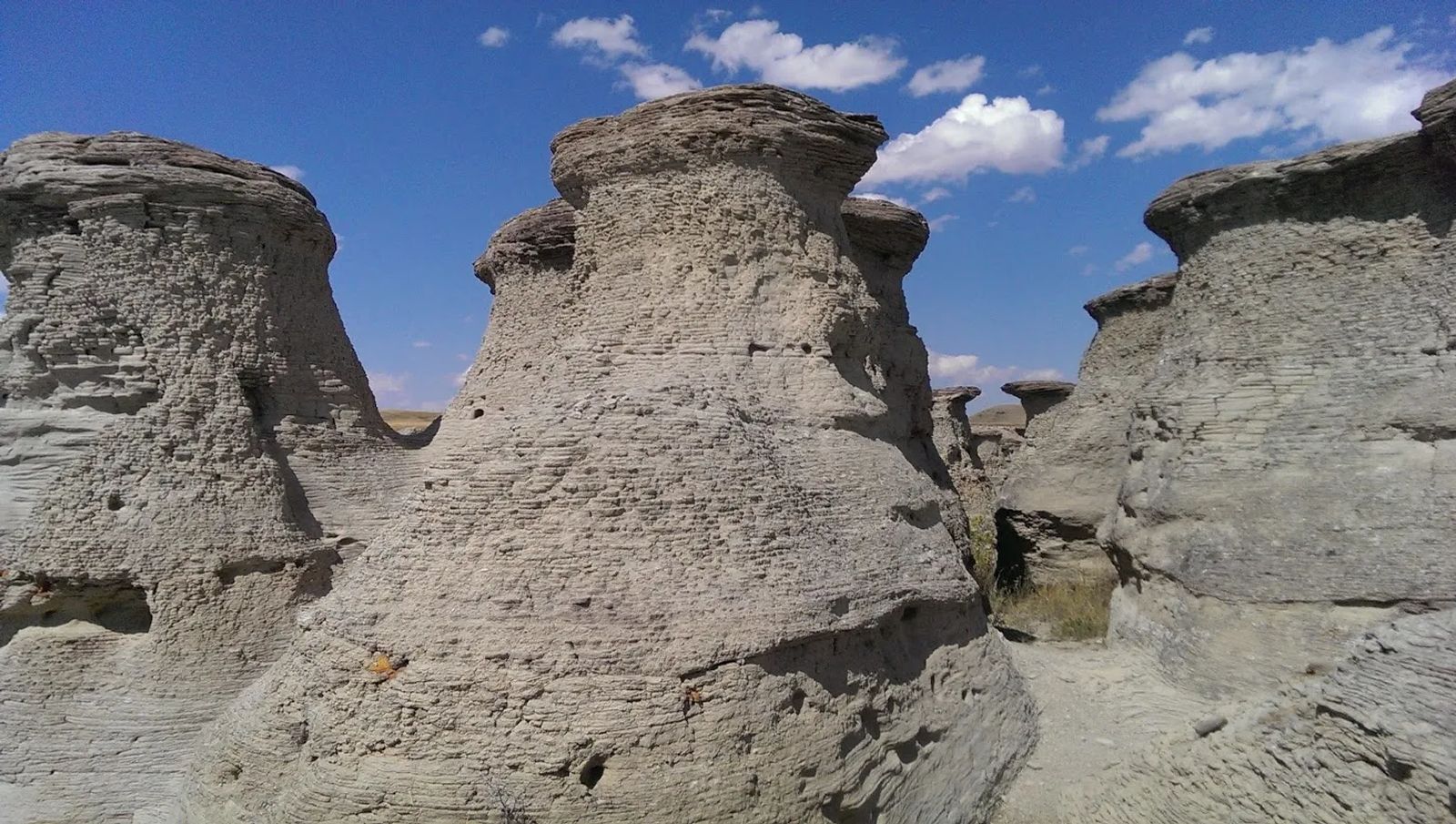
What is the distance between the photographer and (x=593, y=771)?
4734 mm

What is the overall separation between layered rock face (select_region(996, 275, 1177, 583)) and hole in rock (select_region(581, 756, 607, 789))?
364 inches

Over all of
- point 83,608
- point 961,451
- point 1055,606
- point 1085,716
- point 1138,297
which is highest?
point 1138,297

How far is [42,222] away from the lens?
7742mm

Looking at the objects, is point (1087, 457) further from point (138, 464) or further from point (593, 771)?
point (138, 464)

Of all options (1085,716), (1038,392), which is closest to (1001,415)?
(1038,392)

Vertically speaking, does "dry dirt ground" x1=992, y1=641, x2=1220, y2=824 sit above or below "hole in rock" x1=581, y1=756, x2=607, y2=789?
below

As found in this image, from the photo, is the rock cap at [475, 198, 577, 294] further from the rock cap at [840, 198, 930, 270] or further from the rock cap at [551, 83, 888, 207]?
the rock cap at [840, 198, 930, 270]

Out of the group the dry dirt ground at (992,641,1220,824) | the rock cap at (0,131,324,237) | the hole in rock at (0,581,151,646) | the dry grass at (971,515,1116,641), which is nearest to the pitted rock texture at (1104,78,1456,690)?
the dry dirt ground at (992,641,1220,824)

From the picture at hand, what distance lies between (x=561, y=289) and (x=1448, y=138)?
8.59m

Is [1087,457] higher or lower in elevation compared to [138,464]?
lower

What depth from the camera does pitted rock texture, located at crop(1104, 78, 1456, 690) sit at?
7.32 metres

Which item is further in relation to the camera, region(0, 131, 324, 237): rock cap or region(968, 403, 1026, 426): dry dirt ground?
region(968, 403, 1026, 426): dry dirt ground

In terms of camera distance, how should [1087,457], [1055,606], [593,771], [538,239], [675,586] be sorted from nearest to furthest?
1. [593,771]
2. [675,586]
3. [538,239]
4. [1055,606]
5. [1087,457]

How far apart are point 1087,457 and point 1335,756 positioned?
7736 mm
